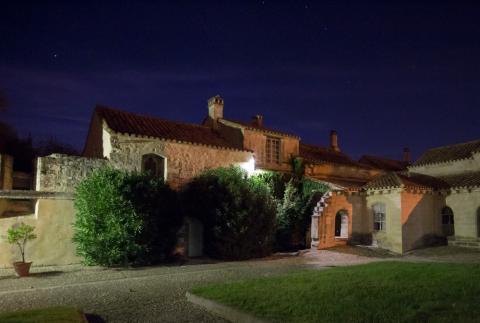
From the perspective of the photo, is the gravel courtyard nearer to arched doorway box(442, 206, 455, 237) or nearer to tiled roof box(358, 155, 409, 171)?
arched doorway box(442, 206, 455, 237)

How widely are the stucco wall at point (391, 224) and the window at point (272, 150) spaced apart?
675 centimetres

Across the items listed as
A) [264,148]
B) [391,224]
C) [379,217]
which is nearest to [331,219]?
[379,217]

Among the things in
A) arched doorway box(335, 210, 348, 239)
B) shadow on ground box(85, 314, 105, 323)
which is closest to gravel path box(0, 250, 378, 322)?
shadow on ground box(85, 314, 105, 323)

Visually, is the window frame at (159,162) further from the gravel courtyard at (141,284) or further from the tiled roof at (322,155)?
the tiled roof at (322,155)

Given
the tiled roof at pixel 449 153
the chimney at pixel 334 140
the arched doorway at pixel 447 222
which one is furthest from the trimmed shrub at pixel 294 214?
the chimney at pixel 334 140

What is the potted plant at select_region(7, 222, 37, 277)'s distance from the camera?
12.3 m

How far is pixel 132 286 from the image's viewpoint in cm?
1048

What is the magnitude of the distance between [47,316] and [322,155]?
23.7 metres

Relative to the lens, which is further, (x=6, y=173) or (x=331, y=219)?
(x=331, y=219)

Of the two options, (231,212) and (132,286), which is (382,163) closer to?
(231,212)

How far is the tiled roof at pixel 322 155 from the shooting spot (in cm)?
2581

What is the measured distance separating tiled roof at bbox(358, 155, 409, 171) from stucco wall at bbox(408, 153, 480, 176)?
904 centimetres

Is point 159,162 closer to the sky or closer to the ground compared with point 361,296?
closer to the sky

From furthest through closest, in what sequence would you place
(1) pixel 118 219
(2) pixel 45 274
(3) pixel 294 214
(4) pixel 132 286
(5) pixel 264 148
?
(5) pixel 264 148, (3) pixel 294 214, (1) pixel 118 219, (2) pixel 45 274, (4) pixel 132 286
